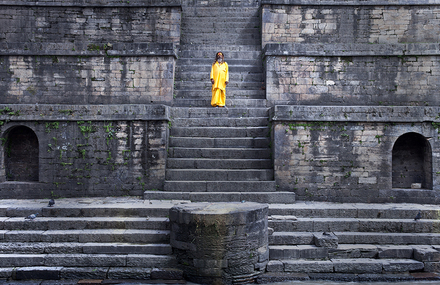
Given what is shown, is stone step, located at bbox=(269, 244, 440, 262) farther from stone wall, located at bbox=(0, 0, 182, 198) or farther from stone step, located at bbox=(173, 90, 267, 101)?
stone step, located at bbox=(173, 90, 267, 101)

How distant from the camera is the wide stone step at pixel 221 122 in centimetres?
966

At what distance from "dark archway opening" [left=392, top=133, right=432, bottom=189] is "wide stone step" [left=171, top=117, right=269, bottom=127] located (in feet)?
12.0

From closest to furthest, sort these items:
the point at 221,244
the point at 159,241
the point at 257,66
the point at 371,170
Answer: the point at 221,244 < the point at 159,241 < the point at 371,170 < the point at 257,66

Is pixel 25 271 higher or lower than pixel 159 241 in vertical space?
lower

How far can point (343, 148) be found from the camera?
337 inches

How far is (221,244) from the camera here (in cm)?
588

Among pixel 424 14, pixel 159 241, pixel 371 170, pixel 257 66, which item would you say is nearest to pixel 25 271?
pixel 159 241

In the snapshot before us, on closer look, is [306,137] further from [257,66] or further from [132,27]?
[132,27]

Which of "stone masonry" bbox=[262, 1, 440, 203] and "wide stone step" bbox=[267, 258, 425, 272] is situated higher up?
"stone masonry" bbox=[262, 1, 440, 203]

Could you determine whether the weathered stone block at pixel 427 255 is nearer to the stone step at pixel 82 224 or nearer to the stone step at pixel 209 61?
the stone step at pixel 82 224

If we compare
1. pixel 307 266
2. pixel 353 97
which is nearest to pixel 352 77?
pixel 353 97

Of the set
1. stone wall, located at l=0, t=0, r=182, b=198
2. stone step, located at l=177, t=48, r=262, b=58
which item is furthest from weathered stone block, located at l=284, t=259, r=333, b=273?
stone step, located at l=177, t=48, r=262, b=58

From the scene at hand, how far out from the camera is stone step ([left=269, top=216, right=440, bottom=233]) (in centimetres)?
717

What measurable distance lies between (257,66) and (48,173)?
7.15 metres
